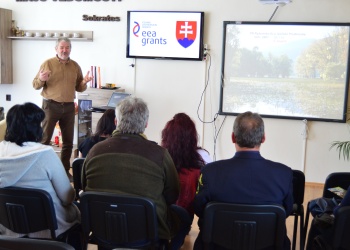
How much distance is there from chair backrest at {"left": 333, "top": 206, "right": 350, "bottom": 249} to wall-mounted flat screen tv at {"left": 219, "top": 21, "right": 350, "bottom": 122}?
3.01 meters

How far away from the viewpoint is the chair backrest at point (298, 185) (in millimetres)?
2631

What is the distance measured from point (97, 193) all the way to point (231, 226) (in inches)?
25.9

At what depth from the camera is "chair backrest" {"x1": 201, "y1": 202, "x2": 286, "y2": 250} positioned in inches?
72.8

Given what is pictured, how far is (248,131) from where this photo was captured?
2.06 meters

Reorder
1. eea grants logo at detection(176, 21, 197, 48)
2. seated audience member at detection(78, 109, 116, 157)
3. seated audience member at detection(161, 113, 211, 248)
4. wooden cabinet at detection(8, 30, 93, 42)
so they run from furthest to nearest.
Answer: wooden cabinet at detection(8, 30, 93, 42) < eea grants logo at detection(176, 21, 197, 48) < seated audience member at detection(78, 109, 116, 157) < seated audience member at detection(161, 113, 211, 248)

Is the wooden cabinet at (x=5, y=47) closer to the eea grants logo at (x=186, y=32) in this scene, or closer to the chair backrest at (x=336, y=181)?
the eea grants logo at (x=186, y=32)

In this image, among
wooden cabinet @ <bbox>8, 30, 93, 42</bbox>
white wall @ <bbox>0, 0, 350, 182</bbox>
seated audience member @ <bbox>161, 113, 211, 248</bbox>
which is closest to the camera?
seated audience member @ <bbox>161, 113, 211, 248</bbox>

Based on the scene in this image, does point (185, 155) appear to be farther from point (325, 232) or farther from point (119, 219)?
point (325, 232)

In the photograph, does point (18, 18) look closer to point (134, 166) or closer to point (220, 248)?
point (134, 166)

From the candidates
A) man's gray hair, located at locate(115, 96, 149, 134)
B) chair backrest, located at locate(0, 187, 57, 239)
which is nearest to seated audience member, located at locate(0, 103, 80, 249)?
chair backrest, located at locate(0, 187, 57, 239)

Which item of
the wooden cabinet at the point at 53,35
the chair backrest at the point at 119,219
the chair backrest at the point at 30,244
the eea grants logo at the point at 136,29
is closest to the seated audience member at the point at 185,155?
the chair backrest at the point at 119,219

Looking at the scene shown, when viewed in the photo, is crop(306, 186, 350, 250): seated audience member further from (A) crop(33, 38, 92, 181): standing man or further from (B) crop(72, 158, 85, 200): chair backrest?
(A) crop(33, 38, 92, 181): standing man

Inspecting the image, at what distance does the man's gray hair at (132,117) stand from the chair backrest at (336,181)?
128cm

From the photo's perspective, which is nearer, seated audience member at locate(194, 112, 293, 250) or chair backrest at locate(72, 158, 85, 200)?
seated audience member at locate(194, 112, 293, 250)
